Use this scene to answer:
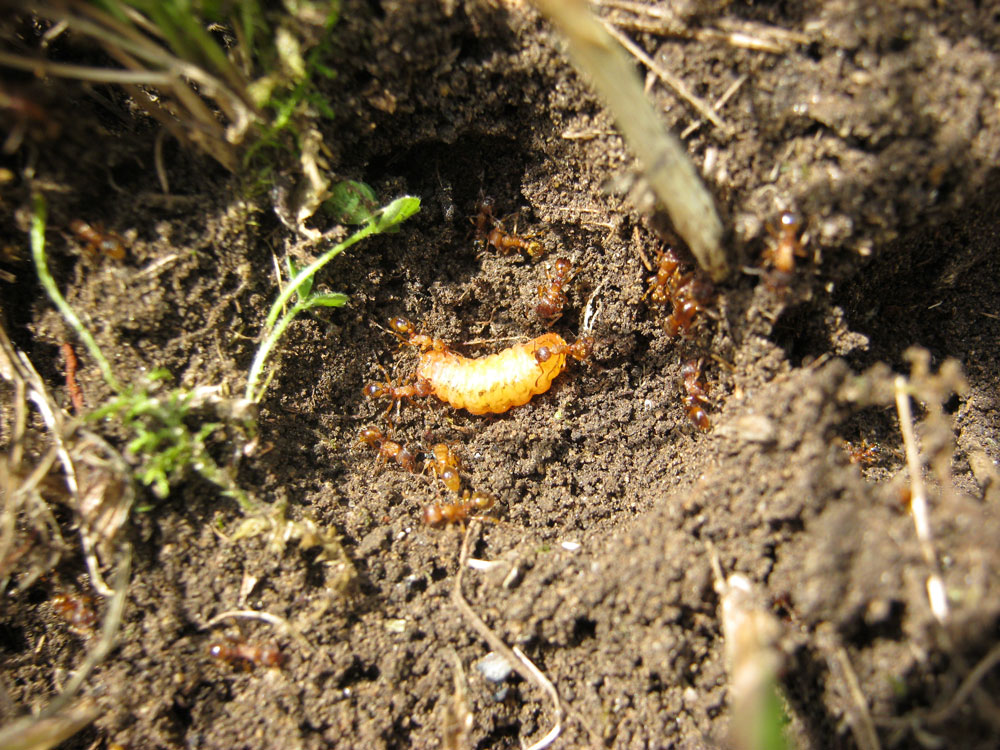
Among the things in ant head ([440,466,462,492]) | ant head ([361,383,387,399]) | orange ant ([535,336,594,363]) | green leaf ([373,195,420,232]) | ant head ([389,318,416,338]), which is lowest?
ant head ([440,466,462,492])

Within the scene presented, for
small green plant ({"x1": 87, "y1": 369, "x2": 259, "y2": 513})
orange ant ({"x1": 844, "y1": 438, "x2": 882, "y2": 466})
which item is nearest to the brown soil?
orange ant ({"x1": 844, "y1": 438, "x2": 882, "y2": 466})

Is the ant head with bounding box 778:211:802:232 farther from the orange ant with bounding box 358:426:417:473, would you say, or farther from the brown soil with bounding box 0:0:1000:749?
the orange ant with bounding box 358:426:417:473

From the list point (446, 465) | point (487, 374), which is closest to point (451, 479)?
point (446, 465)

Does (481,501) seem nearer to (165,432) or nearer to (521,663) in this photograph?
(521,663)

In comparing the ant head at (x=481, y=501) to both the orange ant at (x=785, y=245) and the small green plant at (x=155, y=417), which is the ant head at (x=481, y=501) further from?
the orange ant at (x=785, y=245)

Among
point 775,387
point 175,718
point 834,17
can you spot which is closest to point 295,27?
point 834,17
